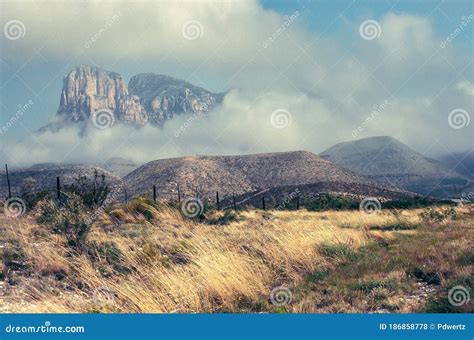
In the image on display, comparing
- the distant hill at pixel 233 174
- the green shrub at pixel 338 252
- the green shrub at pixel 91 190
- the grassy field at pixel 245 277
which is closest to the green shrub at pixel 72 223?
the grassy field at pixel 245 277

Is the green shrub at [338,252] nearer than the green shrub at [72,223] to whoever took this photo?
Yes

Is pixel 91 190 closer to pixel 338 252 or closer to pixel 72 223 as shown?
pixel 72 223

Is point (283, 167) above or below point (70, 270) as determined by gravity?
above

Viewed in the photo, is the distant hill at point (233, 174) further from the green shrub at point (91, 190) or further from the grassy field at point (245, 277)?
the grassy field at point (245, 277)

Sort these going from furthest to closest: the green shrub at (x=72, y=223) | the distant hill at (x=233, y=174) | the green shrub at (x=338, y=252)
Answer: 1. the distant hill at (x=233, y=174)
2. the green shrub at (x=72, y=223)
3. the green shrub at (x=338, y=252)

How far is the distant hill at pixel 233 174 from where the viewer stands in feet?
336

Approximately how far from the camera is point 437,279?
7766 mm

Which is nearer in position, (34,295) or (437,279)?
(34,295)

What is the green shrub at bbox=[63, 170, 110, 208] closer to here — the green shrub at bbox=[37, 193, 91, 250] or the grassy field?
the green shrub at bbox=[37, 193, 91, 250]

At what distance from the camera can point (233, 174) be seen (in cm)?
11694

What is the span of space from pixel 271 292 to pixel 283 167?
367 feet

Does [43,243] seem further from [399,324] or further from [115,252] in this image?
[399,324]

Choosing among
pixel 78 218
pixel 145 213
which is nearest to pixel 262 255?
pixel 78 218

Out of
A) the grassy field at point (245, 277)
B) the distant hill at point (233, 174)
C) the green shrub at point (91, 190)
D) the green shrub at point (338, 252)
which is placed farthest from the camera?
the distant hill at point (233, 174)
